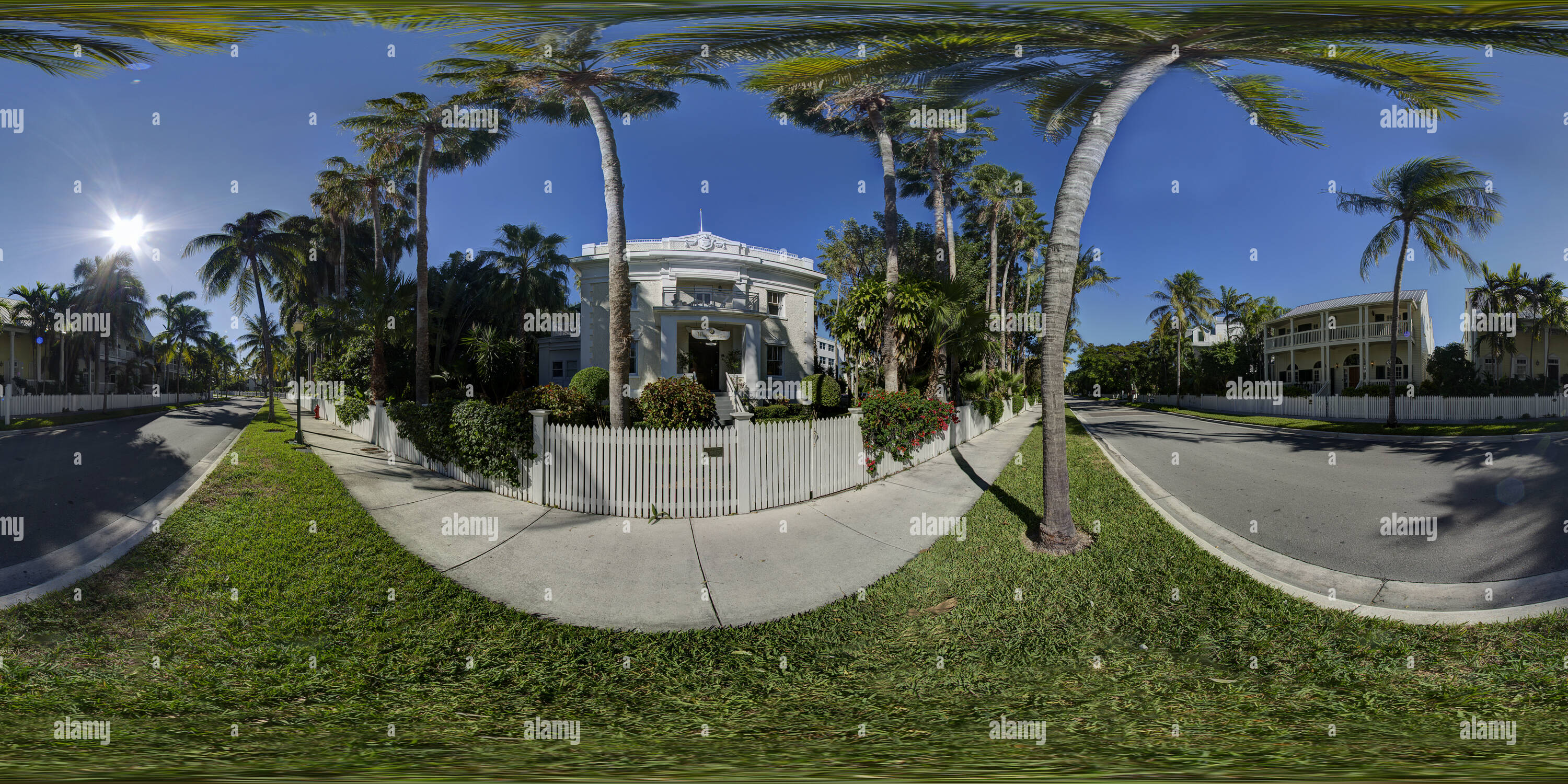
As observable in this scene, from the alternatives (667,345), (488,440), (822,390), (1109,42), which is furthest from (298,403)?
(1109,42)

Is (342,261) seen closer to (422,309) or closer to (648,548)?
(422,309)

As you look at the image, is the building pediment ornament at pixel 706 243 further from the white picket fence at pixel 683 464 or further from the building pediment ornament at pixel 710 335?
the white picket fence at pixel 683 464

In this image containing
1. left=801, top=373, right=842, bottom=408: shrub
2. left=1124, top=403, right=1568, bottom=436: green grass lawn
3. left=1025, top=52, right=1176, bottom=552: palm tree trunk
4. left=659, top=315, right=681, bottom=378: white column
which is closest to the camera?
left=1124, top=403, right=1568, bottom=436: green grass lawn

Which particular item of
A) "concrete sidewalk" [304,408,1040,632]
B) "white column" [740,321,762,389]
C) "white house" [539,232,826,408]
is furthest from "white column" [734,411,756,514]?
"white house" [539,232,826,408]

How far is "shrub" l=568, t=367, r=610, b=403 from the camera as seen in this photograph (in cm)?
421

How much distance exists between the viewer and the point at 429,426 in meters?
3.33

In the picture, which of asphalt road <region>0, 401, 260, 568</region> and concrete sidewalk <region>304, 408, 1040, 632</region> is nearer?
asphalt road <region>0, 401, 260, 568</region>

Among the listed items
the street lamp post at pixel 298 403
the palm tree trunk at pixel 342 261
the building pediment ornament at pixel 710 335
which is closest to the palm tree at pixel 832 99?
the building pediment ornament at pixel 710 335

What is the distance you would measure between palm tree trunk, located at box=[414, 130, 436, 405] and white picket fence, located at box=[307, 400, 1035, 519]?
362 mm

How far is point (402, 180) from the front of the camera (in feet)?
9.37

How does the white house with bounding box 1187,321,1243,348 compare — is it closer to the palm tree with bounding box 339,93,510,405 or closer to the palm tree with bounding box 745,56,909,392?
the palm tree with bounding box 745,56,909,392

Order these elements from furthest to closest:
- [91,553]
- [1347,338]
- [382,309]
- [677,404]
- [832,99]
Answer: [677,404], [382,309], [832,99], [1347,338], [91,553]

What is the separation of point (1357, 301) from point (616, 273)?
4741 millimetres

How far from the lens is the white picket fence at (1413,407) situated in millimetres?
2373
